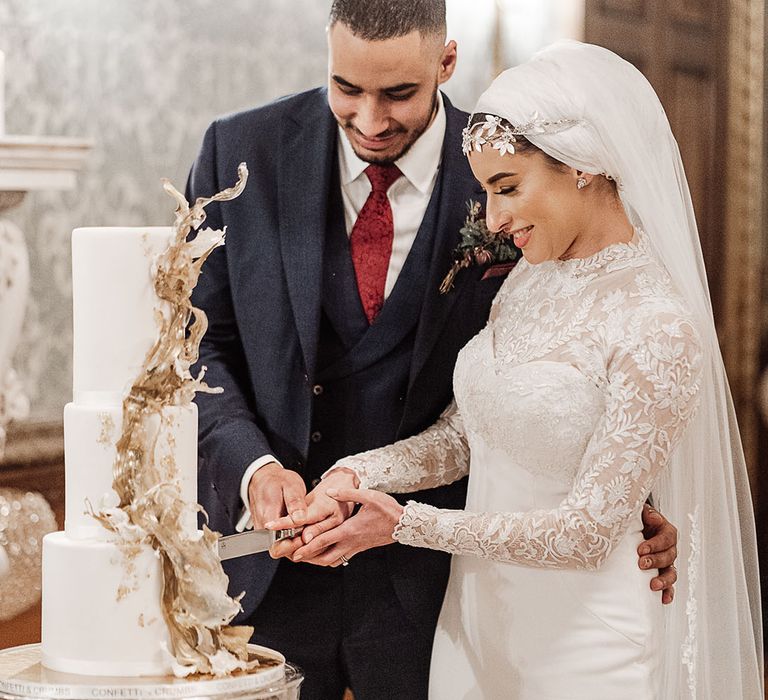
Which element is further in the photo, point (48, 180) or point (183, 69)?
point (183, 69)

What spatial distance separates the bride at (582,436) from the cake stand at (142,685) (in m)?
0.50

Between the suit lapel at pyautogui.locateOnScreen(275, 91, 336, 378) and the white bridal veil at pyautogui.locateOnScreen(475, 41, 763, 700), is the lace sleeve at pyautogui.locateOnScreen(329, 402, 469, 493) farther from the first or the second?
the white bridal veil at pyautogui.locateOnScreen(475, 41, 763, 700)

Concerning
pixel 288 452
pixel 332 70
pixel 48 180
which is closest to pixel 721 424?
pixel 288 452

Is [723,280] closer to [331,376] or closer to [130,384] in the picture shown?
[331,376]

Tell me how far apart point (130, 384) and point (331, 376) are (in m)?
0.87

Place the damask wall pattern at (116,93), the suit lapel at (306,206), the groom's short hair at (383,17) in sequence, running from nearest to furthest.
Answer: the groom's short hair at (383,17), the suit lapel at (306,206), the damask wall pattern at (116,93)

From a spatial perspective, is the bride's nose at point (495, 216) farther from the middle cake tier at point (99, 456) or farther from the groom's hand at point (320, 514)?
the middle cake tier at point (99, 456)

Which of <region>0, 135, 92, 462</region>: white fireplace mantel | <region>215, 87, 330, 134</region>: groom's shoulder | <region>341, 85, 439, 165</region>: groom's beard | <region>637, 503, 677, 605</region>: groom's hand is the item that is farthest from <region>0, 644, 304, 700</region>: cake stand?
<region>0, 135, 92, 462</region>: white fireplace mantel

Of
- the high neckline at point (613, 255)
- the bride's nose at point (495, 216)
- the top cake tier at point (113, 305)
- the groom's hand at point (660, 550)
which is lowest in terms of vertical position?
the groom's hand at point (660, 550)

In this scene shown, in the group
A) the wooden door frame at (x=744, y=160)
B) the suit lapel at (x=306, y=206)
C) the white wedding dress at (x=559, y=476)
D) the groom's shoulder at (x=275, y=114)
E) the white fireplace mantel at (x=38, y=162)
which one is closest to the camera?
the white wedding dress at (x=559, y=476)

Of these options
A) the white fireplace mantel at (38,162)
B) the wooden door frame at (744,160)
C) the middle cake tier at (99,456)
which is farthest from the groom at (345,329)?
the wooden door frame at (744,160)

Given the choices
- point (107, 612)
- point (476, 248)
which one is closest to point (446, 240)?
point (476, 248)

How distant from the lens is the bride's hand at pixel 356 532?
228cm

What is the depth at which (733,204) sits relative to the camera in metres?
5.45
